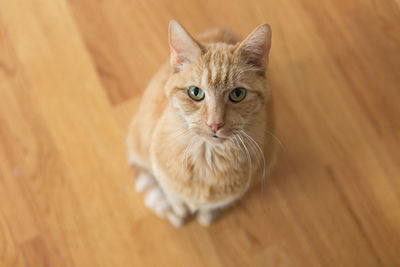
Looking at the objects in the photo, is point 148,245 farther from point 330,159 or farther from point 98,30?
point 98,30

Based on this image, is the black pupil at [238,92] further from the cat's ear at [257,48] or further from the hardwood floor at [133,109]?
the hardwood floor at [133,109]

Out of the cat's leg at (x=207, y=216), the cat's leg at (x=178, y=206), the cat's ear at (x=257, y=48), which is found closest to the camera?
the cat's ear at (x=257, y=48)

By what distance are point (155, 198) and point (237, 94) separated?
0.74 m

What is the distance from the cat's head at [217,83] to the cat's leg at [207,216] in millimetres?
581

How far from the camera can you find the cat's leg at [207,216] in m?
1.53

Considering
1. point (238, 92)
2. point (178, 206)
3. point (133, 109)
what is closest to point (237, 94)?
point (238, 92)

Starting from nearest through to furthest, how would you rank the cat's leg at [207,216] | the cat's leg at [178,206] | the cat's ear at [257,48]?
the cat's ear at [257,48] < the cat's leg at [178,206] < the cat's leg at [207,216]

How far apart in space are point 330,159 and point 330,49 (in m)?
0.61

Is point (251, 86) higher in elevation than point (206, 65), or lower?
lower

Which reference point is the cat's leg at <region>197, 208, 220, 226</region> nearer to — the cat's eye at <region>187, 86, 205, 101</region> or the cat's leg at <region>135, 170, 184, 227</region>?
the cat's leg at <region>135, 170, 184, 227</region>

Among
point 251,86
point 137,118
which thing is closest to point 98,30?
point 137,118

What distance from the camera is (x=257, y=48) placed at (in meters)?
1.02

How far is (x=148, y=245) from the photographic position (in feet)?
5.12

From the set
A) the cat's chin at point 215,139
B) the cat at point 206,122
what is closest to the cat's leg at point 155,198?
the cat at point 206,122
